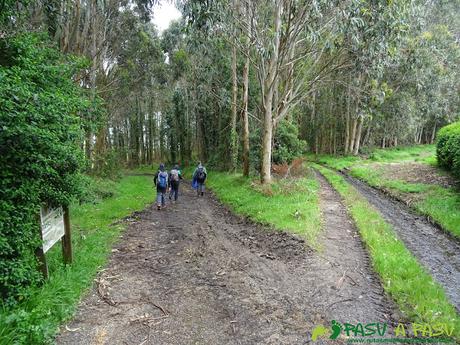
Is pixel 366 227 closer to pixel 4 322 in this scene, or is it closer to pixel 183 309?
pixel 183 309

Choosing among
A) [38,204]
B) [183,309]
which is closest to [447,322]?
[183,309]

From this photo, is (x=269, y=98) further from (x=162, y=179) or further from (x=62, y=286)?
(x=62, y=286)

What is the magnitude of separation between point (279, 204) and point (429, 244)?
15.2ft

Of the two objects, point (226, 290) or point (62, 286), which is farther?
point (226, 290)

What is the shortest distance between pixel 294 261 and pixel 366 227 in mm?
3155

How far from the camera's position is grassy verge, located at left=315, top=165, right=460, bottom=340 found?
15.6 ft

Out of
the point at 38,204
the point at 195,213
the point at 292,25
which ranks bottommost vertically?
the point at 195,213

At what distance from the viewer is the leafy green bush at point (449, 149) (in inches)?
535

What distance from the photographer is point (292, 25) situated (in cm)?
1290

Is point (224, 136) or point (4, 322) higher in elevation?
point (224, 136)

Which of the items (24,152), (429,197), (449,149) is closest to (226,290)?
(24,152)

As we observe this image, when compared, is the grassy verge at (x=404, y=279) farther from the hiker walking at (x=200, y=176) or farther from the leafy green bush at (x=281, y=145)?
the leafy green bush at (x=281, y=145)

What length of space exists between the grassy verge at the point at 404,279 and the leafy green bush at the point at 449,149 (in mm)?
6652

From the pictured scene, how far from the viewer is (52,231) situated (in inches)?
206
